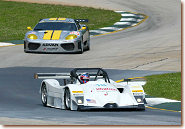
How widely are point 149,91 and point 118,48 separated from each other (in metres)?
11.1

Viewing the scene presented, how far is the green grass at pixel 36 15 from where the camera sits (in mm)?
38506

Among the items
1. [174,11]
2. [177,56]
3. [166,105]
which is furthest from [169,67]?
[174,11]

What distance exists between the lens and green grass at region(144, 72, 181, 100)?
18.7 m

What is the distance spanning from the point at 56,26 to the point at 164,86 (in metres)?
10.0

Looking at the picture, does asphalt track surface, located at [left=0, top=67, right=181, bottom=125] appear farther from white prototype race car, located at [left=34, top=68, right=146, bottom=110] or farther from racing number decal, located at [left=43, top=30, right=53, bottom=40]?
racing number decal, located at [left=43, top=30, right=53, bottom=40]

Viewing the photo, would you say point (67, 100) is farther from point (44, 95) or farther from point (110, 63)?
point (110, 63)

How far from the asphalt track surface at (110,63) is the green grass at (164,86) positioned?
1.36 m

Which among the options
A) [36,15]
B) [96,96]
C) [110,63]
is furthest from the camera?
[36,15]

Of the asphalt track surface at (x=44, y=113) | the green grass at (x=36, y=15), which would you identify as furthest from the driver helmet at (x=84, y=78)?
the green grass at (x=36, y=15)

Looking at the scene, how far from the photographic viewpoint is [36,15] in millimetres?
42125

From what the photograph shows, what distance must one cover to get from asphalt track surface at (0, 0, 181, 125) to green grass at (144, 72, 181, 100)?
53.7 inches

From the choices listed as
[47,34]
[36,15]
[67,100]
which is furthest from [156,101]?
[36,15]

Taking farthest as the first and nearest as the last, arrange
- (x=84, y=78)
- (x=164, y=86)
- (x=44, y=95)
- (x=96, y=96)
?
(x=164, y=86), (x=44, y=95), (x=84, y=78), (x=96, y=96)

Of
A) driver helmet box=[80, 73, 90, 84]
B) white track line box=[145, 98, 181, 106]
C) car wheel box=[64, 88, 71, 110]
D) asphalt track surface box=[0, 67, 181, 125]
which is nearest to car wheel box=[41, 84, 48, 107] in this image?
asphalt track surface box=[0, 67, 181, 125]
